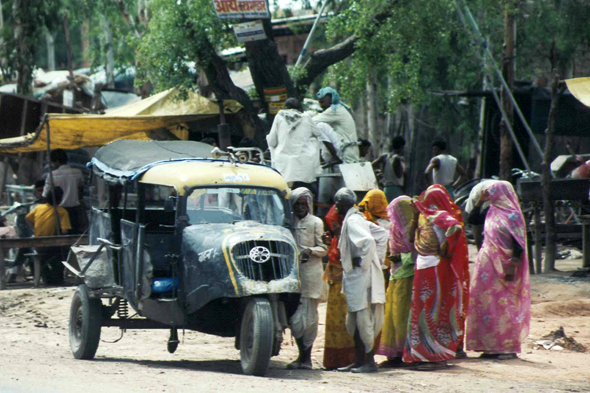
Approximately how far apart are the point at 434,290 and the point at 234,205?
1.92 m

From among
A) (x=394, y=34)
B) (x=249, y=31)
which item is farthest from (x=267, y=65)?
(x=394, y=34)

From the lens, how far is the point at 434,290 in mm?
8023

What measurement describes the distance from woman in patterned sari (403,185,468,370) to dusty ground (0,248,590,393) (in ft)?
0.80

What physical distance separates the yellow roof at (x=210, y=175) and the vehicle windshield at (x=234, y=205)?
0.22 feet

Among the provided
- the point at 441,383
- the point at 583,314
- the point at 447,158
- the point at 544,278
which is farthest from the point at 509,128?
the point at 441,383

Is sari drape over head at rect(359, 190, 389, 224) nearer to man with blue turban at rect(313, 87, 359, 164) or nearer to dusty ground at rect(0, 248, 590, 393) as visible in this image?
dusty ground at rect(0, 248, 590, 393)

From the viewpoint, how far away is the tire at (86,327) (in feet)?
27.8

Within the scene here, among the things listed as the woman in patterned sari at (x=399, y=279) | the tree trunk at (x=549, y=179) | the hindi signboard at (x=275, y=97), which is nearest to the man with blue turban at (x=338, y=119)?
the tree trunk at (x=549, y=179)

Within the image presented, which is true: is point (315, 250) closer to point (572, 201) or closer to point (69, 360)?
point (69, 360)

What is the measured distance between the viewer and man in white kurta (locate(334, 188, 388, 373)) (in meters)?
7.64

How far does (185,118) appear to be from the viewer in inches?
611

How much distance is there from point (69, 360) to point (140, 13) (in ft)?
57.1

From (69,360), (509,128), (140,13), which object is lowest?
(69,360)

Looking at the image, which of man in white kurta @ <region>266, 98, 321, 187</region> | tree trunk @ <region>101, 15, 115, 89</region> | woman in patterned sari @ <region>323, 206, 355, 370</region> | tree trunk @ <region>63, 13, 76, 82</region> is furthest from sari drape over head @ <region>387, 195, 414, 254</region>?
tree trunk @ <region>101, 15, 115, 89</region>
